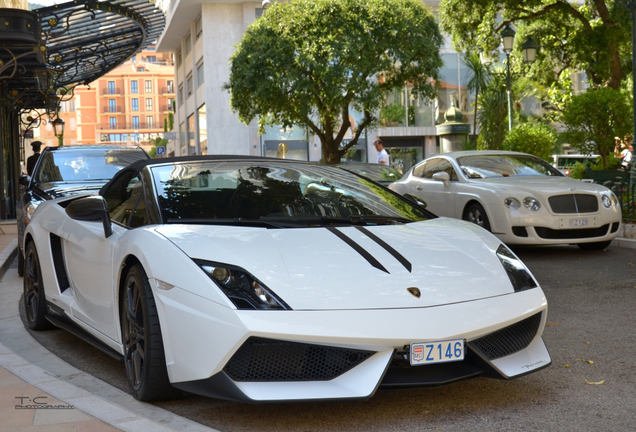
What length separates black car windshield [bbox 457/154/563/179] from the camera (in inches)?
417

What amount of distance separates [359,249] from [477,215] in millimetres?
6684

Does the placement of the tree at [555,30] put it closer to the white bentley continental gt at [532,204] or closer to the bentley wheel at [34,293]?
the white bentley continental gt at [532,204]

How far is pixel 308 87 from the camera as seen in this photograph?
25578 millimetres

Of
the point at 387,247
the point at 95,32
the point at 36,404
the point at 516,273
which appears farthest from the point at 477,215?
the point at 95,32

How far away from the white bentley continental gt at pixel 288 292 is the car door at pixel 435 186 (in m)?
6.32

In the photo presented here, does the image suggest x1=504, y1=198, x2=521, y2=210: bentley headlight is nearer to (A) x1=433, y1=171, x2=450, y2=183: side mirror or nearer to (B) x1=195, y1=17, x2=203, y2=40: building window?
(A) x1=433, y1=171, x2=450, y2=183: side mirror

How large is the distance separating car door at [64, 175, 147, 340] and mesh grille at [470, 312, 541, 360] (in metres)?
1.88

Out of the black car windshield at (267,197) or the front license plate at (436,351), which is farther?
the black car windshield at (267,197)

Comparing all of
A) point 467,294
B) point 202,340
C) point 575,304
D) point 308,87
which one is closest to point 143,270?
point 202,340

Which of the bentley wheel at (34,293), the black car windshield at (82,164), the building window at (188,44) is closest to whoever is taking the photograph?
the bentley wheel at (34,293)

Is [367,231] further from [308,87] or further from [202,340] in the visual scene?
[308,87]

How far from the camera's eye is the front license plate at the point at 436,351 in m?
3.18

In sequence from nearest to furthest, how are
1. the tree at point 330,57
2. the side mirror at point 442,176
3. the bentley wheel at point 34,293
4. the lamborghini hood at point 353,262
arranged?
the lamborghini hood at point 353,262, the bentley wheel at point 34,293, the side mirror at point 442,176, the tree at point 330,57

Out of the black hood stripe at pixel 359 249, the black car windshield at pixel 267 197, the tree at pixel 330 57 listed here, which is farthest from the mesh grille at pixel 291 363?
the tree at pixel 330 57
